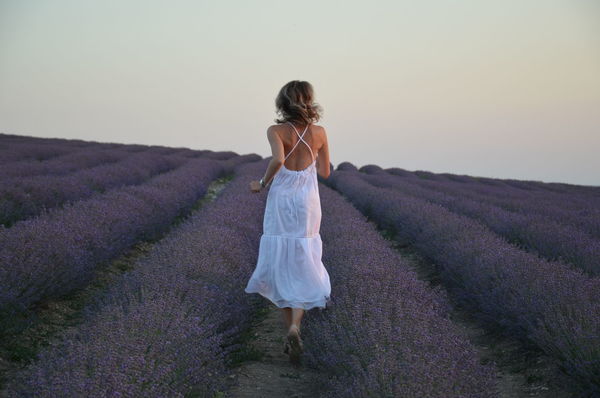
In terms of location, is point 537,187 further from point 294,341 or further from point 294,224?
point 294,341

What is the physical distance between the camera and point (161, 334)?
8.61 feet

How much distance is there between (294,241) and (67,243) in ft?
6.48

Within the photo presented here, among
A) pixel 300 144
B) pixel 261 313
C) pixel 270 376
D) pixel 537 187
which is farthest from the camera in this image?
pixel 537 187

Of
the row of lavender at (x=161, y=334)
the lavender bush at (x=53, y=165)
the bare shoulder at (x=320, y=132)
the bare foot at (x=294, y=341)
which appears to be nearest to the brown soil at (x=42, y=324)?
the row of lavender at (x=161, y=334)

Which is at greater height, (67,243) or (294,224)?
(294,224)

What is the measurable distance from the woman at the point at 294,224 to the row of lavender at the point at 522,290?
1265 millimetres

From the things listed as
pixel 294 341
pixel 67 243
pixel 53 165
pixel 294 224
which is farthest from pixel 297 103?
pixel 53 165

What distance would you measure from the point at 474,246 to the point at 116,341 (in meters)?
3.69

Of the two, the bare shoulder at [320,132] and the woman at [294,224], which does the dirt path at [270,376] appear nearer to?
the woman at [294,224]

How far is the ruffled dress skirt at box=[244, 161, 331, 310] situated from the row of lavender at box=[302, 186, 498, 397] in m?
0.16

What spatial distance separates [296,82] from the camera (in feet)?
11.0

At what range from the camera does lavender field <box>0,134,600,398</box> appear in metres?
2.30

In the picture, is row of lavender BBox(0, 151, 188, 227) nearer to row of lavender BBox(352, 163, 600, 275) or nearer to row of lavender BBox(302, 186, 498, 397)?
row of lavender BBox(302, 186, 498, 397)

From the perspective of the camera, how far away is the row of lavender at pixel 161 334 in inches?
80.7
